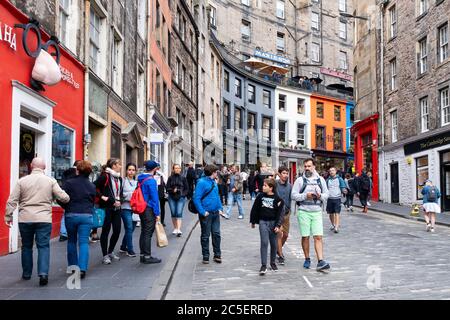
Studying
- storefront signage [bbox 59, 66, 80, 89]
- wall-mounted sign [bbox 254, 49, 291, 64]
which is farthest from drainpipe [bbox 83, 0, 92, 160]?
wall-mounted sign [bbox 254, 49, 291, 64]

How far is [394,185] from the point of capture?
2903 cm

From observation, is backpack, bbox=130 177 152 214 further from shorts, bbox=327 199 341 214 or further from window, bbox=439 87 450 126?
window, bbox=439 87 450 126

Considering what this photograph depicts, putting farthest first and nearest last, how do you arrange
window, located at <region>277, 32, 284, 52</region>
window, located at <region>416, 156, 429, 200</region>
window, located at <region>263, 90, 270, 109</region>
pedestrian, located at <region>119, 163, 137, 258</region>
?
window, located at <region>277, 32, 284, 52</region>, window, located at <region>263, 90, 270, 109</region>, window, located at <region>416, 156, 429, 200</region>, pedestrian, located at <region>119, 163, 137, 258</region>

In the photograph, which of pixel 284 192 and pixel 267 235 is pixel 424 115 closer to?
pixel 284 192

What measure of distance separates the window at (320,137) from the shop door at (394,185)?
19.5 meters

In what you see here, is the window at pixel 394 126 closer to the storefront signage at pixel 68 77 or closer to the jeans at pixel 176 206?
the jeans at pixel 176 206

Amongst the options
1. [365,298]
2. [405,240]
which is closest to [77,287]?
[365,298]

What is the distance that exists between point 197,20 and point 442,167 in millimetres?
18799

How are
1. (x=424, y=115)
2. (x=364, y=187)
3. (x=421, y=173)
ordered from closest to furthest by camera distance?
(x=364, y=187) < (x=424, y=115) < (x=421, y=173)

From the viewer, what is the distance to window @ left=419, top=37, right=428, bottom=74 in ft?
83.3

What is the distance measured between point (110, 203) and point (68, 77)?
5034 mm

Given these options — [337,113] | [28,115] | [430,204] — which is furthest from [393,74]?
[28,115]

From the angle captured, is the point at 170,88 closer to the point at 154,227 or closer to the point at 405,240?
the point at 405,240

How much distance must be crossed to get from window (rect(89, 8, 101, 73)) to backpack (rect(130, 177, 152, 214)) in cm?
756
